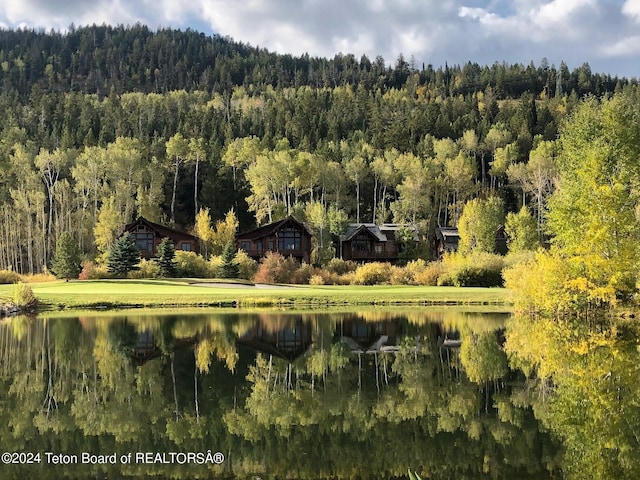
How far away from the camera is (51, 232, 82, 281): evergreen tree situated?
5256 cm

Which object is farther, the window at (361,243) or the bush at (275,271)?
the window at (361,243)

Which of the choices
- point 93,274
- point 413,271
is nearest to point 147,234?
point 93,274

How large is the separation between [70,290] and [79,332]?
19625 mm

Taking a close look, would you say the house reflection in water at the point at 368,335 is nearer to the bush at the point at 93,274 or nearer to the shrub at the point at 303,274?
the shrub at the point at 303,274

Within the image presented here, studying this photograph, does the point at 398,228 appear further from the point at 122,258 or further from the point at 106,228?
the point at 106,228

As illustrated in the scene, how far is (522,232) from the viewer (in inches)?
2440

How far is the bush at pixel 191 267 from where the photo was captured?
2195 inches

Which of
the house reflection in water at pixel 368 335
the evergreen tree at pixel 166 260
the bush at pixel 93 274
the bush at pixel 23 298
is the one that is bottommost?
the house reflection in water at pixel 368 335

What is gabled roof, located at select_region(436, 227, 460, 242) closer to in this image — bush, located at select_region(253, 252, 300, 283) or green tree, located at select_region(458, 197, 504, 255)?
green tree, located at select_region(458, 197, 504, 255)

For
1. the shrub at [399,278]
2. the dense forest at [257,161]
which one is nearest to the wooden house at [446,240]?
the dense forest at [257,161]

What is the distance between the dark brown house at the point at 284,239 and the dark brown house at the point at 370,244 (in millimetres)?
5925

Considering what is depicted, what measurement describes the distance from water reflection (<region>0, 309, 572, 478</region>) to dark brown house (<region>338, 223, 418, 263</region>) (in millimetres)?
45891

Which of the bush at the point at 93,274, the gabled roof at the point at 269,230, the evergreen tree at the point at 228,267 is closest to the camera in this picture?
the bush at the point at 93,274

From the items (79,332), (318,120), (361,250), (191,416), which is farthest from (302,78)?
(191,416)
